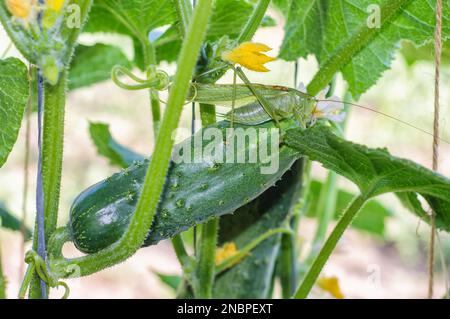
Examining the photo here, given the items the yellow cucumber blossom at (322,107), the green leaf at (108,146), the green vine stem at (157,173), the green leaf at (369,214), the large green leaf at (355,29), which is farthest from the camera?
the green leaf at (369,214)

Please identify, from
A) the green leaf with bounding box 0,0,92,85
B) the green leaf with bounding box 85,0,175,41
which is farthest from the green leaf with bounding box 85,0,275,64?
the green leaf with bounding box 0,0,92,85

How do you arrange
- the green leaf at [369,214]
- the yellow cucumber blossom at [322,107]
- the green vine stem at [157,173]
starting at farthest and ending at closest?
1. the green leaf at [369,214]
2. the yellow cucumber blossom at [322,107]
3. the green vine stem at [157,173]

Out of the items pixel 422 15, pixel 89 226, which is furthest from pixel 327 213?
pixel 89 226

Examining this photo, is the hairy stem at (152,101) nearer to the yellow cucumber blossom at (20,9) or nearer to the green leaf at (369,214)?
the yellow cucumber blossom at (20,9)

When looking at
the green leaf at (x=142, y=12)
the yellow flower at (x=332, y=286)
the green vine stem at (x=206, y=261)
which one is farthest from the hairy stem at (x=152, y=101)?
the yellow flower at (x=332, y=286)

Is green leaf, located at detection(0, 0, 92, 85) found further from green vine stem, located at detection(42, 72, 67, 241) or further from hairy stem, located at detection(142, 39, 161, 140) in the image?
hairy stem, located at detection(142, 39, 161, 140)

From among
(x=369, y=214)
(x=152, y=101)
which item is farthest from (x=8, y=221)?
(x=369, y=214)

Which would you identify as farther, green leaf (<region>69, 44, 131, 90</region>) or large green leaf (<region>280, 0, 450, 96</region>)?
green leaf (<region>69, 44, 131, 90</region>)
